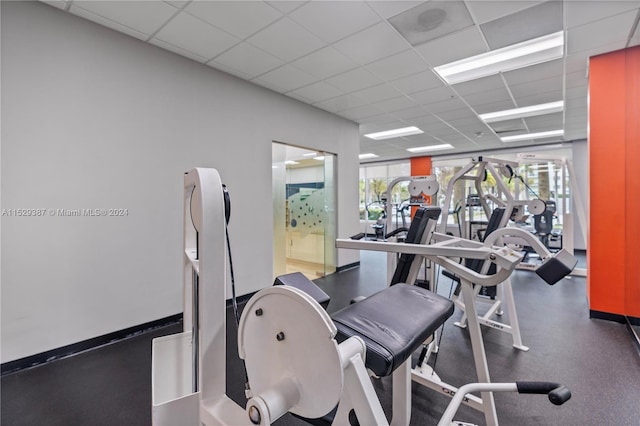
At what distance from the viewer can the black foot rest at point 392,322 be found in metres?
0.93

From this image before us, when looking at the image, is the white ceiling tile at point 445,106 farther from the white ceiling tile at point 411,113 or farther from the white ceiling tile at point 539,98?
the white ceiling tile at point 539,98

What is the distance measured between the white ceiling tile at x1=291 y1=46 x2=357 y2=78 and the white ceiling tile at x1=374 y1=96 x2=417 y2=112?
1197 millimetres

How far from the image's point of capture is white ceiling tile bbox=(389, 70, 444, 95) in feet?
11.3

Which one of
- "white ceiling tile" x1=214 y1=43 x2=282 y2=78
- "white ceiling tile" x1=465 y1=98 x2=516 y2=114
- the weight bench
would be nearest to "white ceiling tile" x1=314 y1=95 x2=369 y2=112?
"white ceiling tile" x1=214 y1=43 x2=282 y2=78

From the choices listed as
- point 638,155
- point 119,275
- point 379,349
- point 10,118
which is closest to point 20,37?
point 10,118

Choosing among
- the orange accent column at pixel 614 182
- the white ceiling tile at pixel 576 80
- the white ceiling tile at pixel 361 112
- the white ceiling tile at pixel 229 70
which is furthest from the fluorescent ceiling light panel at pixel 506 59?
the white ceiling tile at pixel 229 70

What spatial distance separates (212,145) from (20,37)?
1.56m

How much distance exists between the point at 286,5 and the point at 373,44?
912mm

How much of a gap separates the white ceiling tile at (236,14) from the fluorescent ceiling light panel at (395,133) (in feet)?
12.9

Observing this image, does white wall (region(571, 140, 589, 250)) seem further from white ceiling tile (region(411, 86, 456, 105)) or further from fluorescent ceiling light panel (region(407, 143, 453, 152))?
white ceiling tile (region(411, 86, 456, 105))

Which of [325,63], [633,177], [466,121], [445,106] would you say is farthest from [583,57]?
[325,63]

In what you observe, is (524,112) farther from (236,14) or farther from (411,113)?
(236,14)

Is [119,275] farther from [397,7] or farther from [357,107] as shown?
[357,107]

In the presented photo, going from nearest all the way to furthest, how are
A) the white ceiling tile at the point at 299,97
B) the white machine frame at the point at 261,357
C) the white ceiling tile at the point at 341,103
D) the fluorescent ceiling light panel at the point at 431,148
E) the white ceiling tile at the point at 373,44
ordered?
1. the white machine frame at the point at 261,357
2. the white ceiling tile at the point at 373,44
3. the white ceiling tile at the point at 299,97
4. the white ceiling tile at the point at 341,103
5. the fluorescent ceiling light panel at the point at 431,148
